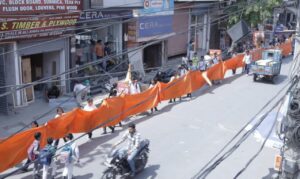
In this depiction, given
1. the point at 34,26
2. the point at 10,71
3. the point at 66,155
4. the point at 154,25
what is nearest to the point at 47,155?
the point at 66,155

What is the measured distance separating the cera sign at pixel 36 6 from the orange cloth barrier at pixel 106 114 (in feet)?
19.0

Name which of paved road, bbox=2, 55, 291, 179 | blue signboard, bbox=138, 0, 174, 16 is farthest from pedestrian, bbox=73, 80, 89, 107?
blue signboard, bbox=138, 0, 174, 16

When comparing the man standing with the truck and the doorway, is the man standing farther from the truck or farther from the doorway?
the doorway

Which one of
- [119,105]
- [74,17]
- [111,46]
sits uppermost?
[74,17]

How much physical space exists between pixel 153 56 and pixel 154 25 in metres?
2.89

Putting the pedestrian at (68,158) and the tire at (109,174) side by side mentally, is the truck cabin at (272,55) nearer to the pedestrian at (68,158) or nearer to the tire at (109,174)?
the tire at (109,174)

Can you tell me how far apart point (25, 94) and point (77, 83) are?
2.47 metres

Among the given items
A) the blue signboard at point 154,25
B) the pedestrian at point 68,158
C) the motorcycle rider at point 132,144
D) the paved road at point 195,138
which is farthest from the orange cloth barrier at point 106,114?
the blue signboard at point 154,25

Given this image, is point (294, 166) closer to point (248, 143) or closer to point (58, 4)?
point (248, 143)

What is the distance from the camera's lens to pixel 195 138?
14945 millimetres

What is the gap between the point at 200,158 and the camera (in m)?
13.2

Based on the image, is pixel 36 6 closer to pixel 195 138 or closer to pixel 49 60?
pixel 49 60

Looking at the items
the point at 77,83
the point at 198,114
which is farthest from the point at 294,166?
the point at 77,83

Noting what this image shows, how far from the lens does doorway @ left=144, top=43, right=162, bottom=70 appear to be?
27.1 metres
